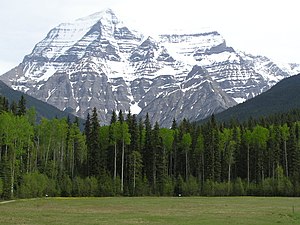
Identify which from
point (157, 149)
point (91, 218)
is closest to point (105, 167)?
point (157, 149)

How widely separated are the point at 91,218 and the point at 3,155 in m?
50.7

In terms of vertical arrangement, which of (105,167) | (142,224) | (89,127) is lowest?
(142,224)

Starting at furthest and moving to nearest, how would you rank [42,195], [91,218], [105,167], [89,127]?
[89,127] < [105,167] < [42,195] < [91,218]

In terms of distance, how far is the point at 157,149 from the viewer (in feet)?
412

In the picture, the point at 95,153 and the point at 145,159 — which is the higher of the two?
the point at 95,153

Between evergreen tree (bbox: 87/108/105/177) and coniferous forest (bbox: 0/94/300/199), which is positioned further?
evergreen tree (bbox: 87/108/105/177)

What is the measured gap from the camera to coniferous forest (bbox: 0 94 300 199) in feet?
350

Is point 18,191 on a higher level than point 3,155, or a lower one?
lower

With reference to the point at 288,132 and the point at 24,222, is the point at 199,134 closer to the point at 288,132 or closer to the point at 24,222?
the point at 288,132

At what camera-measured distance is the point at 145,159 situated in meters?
126

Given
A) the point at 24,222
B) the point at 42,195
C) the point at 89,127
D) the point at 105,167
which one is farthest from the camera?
the point at 89,127

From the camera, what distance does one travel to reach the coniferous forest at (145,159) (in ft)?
350

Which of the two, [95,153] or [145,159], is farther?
[145,159]

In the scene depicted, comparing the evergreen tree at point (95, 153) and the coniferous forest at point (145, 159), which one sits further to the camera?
the evergreen tree at point (95, 153)
